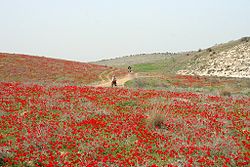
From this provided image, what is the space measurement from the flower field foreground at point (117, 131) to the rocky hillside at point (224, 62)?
124 ft

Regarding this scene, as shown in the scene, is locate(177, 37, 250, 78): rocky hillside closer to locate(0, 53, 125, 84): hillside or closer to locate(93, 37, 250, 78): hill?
locate(93, 37, 250, 78): hill

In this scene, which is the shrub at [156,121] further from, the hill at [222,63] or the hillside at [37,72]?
the hill at [222,63]

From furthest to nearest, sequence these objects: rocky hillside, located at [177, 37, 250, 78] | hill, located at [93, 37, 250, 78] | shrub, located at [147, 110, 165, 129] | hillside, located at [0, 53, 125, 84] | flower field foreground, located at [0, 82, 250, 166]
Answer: hill, located at [93, 37, 250, 78]
rocky hillside, located at [177, 37, 250, 78]
hillside, located at [0, 53, 125, 84]
shrub, located at [147, 110, 165, 129]
flower field foreground, located at [0, 82, 250, 166]

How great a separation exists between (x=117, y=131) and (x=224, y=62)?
52216mm

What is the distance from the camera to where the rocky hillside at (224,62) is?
54322mm

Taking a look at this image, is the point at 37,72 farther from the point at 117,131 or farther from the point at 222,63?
the point at 222,63

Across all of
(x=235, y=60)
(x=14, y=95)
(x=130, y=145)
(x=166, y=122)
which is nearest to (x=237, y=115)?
(x=166, y=122)

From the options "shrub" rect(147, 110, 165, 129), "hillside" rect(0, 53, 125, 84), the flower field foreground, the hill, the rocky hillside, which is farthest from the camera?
the hill

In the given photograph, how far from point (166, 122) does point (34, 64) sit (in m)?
38.1

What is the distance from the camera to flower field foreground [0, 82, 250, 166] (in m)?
10.3

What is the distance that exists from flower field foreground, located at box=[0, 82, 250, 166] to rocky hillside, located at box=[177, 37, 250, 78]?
37.7 m

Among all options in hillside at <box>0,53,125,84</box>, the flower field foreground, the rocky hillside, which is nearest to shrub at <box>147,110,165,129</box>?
the flower field foreground

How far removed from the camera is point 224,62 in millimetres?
60094

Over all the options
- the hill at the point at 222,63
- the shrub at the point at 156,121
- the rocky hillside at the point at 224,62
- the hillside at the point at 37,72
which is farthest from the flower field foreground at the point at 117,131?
the hill at the point at 222,63
